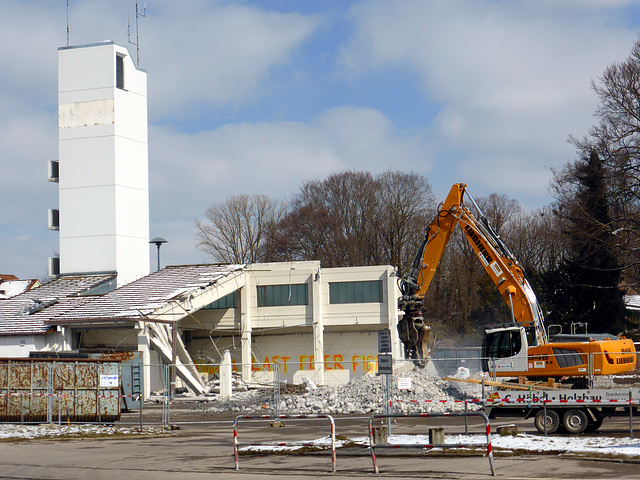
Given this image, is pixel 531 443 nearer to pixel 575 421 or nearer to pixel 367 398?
pixel 575 421

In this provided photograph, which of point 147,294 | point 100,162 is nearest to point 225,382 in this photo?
point 147,294

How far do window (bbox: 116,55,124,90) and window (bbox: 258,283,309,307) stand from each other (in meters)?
17.6

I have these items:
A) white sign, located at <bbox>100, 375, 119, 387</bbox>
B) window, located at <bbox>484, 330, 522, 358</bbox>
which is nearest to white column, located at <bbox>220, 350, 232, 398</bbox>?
white sign, located at <bbox>100, 375, 119, 387</bbox>

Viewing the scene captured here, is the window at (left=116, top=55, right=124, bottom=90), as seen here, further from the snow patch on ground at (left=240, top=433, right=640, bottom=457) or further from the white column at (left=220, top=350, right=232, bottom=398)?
the snow patch on ground at (left=240, top=433, right=640, bottom=457)

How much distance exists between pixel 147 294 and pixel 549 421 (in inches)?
1281

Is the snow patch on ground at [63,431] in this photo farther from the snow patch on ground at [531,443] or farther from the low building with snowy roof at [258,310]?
the low building with snowy roof at [258,310]

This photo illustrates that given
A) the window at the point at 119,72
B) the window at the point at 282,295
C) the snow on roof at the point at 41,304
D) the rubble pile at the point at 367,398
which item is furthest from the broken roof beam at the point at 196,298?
the window at the point at 119,72

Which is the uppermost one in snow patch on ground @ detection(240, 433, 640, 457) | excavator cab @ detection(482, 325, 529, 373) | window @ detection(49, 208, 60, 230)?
window @ detection(49, 208, 60, 230)

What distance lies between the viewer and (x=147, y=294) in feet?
160

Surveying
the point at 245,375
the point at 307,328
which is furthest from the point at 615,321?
the point at 245,375

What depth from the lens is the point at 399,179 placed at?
246 ft

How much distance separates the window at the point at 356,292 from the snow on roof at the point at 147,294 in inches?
249

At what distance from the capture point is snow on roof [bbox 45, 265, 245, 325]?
4444 cm

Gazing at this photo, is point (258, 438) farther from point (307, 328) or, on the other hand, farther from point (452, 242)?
point (452, 242)
